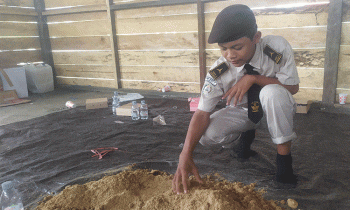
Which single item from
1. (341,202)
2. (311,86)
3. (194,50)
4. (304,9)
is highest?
(304,9)

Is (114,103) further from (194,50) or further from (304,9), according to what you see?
(304,9)

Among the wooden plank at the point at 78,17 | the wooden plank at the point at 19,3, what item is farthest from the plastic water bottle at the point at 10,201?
the wooden plank at the point at 19,3

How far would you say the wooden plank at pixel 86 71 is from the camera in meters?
4.91

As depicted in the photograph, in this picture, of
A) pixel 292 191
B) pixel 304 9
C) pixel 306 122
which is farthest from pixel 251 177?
pixel 304 9

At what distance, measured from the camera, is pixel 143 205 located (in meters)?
1.26

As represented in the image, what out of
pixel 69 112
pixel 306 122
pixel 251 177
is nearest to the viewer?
pixel 251 177

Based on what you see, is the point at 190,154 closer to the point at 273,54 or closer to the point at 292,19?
the point at 273,54

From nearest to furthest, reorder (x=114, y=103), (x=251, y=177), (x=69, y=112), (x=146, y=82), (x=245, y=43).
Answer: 1. (x=245, y=43)
2. (x=251, y=177)
3. (x=69, y=112)
4. (x=114, y=103)
5. (x=146, y=82)

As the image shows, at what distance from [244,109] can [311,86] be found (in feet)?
6.86

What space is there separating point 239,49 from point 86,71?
4293mm

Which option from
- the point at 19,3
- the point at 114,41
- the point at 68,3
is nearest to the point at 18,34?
the point at 19,3

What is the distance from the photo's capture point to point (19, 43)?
5.17 metres

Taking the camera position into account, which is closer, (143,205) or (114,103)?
(143,205)

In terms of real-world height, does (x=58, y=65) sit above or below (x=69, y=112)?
above
